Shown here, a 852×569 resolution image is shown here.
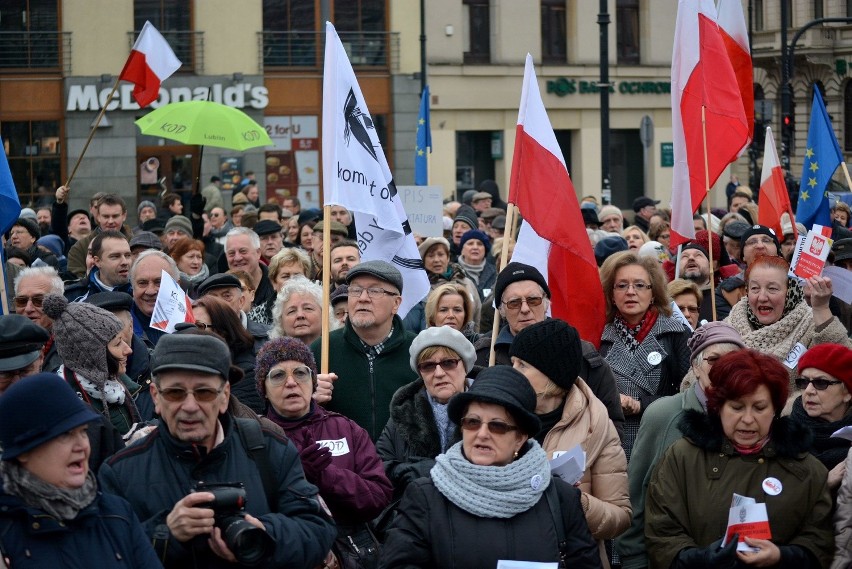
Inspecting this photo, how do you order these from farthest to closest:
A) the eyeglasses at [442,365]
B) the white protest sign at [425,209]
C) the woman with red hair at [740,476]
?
the white protest sign at [425,209]
the eyeglasses at [442,365]
the woman with red hair at [740,476]

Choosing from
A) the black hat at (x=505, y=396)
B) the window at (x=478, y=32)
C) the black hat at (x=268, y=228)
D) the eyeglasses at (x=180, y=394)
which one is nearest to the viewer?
the eyeglasses at (x=180, y=394)

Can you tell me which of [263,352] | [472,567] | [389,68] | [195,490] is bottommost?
[472,567]

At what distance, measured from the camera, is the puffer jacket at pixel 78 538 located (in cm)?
374

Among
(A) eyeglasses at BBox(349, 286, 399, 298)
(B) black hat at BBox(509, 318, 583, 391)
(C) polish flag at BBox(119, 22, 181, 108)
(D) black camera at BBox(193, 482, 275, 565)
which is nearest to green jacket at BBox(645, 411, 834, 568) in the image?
(B) black hat at BBox(509, 318, 583, 391)

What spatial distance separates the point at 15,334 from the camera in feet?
16.7

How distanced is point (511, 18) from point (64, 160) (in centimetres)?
1241

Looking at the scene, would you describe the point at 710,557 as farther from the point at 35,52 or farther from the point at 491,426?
the point at 35,52

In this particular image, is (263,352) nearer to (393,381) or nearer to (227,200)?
(393,381)

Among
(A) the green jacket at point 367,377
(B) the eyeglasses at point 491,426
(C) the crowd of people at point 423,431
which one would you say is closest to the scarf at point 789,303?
(C) the crowd of people at point 423,431

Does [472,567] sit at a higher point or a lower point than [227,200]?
lower

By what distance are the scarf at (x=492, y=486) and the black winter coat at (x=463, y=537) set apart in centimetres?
3

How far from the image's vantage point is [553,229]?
757 centimetres

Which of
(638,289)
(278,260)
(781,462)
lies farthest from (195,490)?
(278,260)

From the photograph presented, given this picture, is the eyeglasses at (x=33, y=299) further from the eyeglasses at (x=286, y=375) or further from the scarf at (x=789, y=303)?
the scarf at (x=789, y=303)
